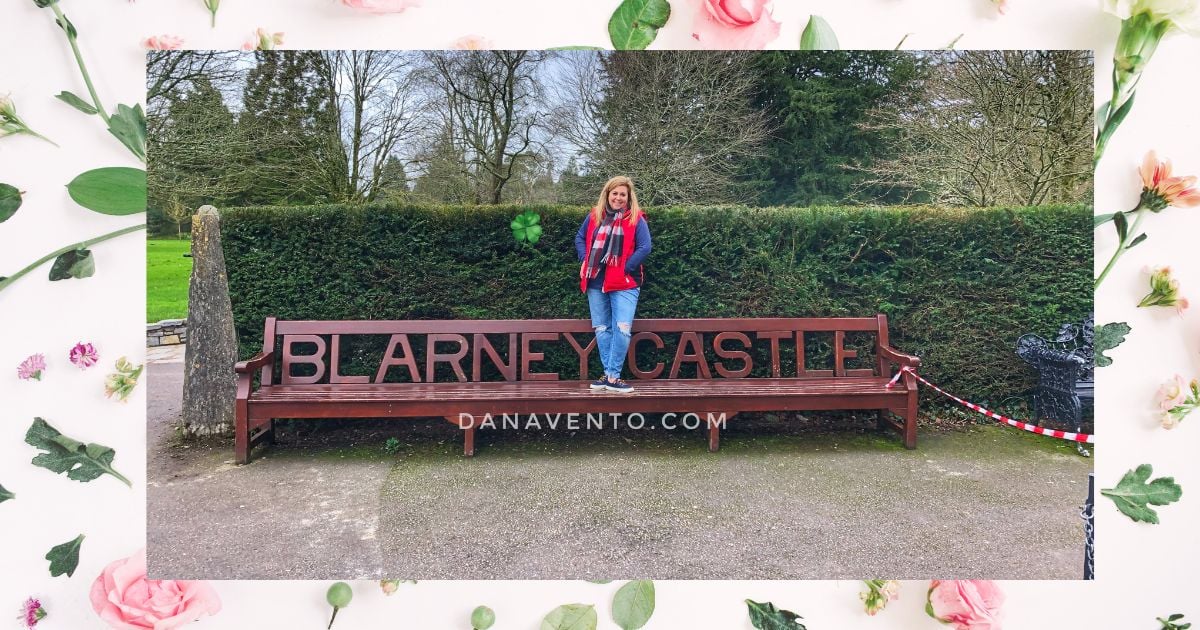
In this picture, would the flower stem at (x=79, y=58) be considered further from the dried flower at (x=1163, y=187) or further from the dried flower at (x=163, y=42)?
the dried flower at (x=1163, y=187)

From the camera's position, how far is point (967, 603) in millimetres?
1669

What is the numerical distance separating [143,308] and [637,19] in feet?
6.72

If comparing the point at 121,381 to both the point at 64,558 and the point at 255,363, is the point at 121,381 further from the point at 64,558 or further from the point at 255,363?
the point at 64,558

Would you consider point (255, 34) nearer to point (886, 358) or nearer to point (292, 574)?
point (292, 574)

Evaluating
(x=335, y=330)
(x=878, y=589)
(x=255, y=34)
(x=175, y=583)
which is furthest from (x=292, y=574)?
(x=878, y=589)

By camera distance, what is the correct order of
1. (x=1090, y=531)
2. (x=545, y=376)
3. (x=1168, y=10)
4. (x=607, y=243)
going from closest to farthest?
(x=1168, y=10)
(x=1090, y=531)
(x=607, y=243)
(x=545, y=376)

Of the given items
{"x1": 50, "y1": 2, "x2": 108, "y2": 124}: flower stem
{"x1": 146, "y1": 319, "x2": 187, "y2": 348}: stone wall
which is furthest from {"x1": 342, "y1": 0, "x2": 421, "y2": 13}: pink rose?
{"x1": 146, "y1": 319, "x2": 187, "y2": 348}: stone wall

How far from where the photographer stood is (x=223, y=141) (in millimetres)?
1974

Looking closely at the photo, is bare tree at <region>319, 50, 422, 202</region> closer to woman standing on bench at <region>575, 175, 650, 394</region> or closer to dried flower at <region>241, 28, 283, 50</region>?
dried flower at <region>241, 28, 283, 50</region>

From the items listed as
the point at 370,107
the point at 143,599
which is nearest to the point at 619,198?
Result: the point at 370,107

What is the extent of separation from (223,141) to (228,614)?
177 cm

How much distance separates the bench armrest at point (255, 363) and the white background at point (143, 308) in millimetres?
507

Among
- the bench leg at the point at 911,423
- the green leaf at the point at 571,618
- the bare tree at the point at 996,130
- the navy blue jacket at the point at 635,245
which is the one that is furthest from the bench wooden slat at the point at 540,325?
the green leaf at the point at 571,618

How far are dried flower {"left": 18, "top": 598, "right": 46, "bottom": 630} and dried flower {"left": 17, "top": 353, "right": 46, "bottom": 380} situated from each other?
785mm
